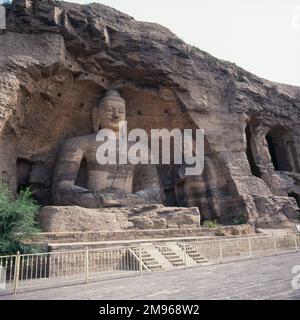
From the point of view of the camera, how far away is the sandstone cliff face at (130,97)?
33.9 feet

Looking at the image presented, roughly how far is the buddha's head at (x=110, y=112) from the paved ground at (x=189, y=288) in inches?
297

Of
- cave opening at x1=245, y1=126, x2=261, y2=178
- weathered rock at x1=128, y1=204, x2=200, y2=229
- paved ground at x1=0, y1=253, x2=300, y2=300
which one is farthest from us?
cave opening at x1=245, y1=126, x2=261, y2=178

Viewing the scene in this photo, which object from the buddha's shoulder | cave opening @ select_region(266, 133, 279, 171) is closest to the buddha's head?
the buddha's shoulder

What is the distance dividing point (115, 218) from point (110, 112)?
4.88 metres

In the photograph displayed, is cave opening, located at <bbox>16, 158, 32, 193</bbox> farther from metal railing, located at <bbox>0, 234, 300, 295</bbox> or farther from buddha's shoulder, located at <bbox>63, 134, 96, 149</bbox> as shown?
metal railing, located at <bbox>0, 234, 300, 295</bbox>

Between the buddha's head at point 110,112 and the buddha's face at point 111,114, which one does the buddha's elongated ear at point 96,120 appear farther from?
the buddha's face at point 111,114

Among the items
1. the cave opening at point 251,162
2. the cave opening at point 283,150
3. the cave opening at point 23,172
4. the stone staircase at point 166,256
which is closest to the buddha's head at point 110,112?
the cave opening at point 23,172

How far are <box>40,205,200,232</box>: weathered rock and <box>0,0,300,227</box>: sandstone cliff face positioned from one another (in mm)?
2862

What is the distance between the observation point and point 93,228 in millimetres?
8508

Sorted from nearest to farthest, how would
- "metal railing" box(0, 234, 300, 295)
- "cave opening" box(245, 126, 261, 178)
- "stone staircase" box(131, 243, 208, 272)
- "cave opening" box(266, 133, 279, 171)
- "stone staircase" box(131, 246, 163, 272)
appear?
"metal railing" box(0, 234, 300, 295), "stone staircase" box(131, 246, 163, 272), "stone staircase" box(131, 243, 208, 272), "cave opening" box(245, 126, 261, 178), "cave opening" box(266, 133, 279, 171)

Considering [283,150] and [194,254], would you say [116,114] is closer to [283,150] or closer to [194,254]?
[194,254]

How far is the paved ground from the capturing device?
3953 mm
